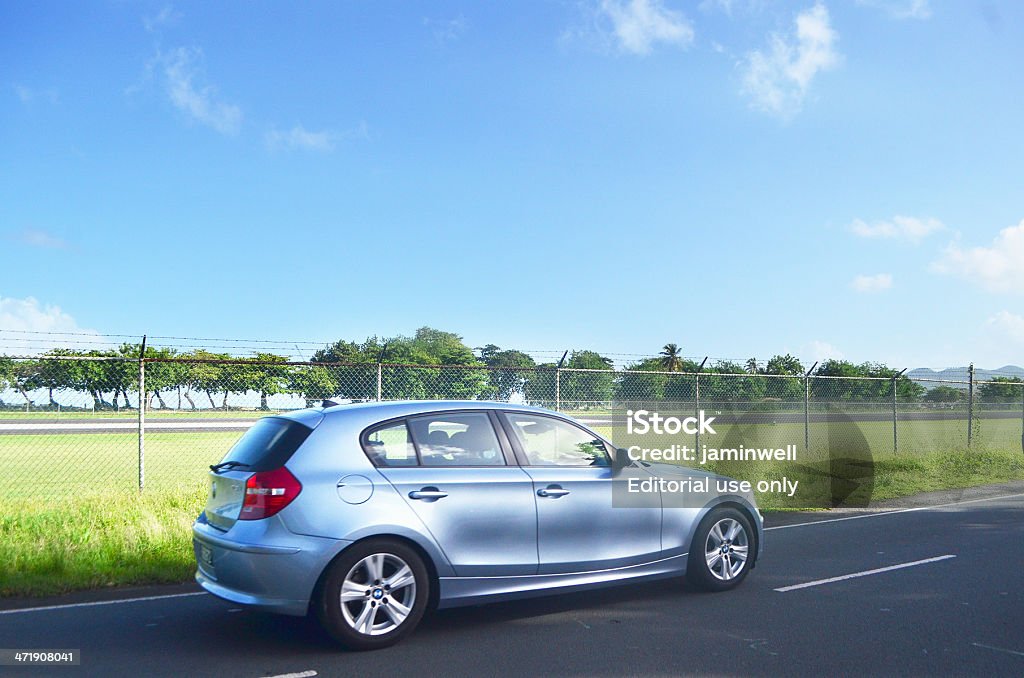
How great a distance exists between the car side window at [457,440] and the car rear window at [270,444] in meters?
0.83

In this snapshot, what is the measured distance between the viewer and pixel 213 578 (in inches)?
233

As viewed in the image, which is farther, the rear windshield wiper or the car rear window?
the rear windshield wiper

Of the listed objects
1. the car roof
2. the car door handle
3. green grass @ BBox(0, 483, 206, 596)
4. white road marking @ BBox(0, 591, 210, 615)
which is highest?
the car roof

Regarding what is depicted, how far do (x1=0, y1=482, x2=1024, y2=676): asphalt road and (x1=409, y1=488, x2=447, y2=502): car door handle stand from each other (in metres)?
1.00

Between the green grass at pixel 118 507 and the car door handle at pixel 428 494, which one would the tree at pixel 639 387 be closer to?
the green grass at pixel 118 507

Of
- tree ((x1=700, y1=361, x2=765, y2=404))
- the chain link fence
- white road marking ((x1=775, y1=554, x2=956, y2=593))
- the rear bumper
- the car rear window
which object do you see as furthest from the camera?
tree ((x1=700, y1=361, x2=765, y2=404))

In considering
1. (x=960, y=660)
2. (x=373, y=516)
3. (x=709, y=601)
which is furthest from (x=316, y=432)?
(x=960, y=660)

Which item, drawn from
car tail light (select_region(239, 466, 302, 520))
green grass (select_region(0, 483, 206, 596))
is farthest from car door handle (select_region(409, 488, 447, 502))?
green grass (select_region(0, 483, 206, 596))

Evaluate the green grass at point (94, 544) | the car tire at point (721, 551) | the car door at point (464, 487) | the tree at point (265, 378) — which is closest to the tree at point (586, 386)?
the tree at point (265, 378)

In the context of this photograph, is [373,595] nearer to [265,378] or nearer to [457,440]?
[457,440]

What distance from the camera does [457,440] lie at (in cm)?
630

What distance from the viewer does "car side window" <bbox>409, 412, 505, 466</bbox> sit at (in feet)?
20.2

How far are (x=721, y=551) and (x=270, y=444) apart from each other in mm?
3934

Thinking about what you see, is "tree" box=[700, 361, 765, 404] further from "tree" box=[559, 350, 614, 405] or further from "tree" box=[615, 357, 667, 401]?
"tree" box=[559, 350, 614, 405]
